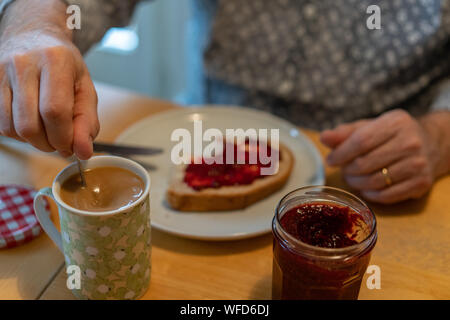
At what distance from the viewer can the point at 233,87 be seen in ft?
5.03

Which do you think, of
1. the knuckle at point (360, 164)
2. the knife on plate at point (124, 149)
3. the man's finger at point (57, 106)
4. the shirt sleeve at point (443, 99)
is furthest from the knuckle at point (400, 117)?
the man's finger at point (57, 106)

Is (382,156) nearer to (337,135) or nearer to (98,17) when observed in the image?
(337,135)

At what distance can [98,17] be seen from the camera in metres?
1.28

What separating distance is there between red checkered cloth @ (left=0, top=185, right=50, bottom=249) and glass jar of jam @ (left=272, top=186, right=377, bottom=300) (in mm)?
501

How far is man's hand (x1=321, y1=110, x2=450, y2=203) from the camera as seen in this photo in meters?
1.03

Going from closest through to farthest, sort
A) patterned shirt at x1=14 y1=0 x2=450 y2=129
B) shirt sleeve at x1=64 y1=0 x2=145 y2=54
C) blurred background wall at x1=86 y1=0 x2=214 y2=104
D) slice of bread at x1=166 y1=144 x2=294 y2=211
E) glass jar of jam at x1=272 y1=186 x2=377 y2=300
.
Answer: glass jar of jam at x1=272 y1=186 x2=377 y2=300, slice of bread at x1=166 y1=144 x2=294 y2=211, shirt sleeve at x1=64 y1=0 x2=145 y2=54, patterned shirt at x1=14 y1=0 x2=450 y2=129, blurred background wall at x1=86 y1=0 x2=214 y2=104

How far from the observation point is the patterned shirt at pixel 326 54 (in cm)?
135

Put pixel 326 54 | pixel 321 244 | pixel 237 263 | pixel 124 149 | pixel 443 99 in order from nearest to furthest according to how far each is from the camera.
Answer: pixel 321 244
pixel 237 263
pixel 124 149
pixel 443 99
pixel 326 54

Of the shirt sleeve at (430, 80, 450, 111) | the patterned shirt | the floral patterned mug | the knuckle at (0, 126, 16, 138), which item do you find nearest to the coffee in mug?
the floral patterned mug

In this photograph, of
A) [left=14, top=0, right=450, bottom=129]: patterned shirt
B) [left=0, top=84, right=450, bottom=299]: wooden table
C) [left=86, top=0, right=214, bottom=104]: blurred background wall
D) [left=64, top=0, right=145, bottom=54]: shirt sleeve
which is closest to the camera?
[left=0, top=84, right=450, bottom=299]: wooden table

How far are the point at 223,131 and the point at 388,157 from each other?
46 centimetres

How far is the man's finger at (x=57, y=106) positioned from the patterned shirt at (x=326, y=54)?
2.03 feet
